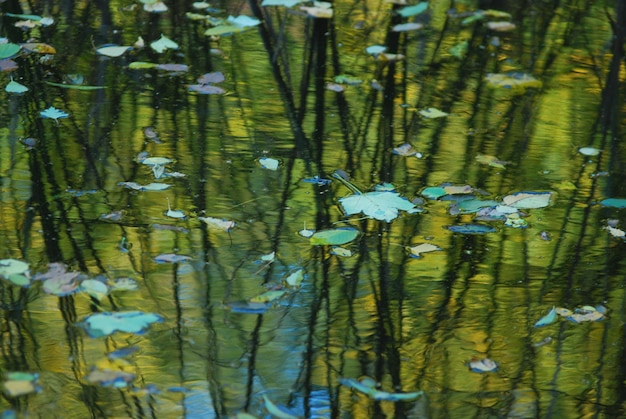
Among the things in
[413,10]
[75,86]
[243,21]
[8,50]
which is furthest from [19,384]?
[413,10]

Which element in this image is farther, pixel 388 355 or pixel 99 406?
pixel 388 355

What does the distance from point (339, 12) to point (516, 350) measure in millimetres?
2162

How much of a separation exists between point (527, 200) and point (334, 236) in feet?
1.84

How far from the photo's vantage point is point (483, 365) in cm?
167

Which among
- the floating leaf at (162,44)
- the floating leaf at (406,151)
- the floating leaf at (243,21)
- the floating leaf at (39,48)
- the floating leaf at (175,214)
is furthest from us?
the floating leaf at (243,21)

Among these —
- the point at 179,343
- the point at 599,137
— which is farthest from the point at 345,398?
the point at 599,137

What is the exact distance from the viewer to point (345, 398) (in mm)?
1568

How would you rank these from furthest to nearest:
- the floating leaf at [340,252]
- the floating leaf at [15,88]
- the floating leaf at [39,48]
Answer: the floating leaf at [39,48]
the floating leaf at [15,88]
the floating leaf at [340,252]

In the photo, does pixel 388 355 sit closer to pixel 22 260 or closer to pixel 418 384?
pixel 418 384

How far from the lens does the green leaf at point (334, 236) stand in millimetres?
2008

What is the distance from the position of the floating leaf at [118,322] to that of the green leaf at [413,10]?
2213 millimetres

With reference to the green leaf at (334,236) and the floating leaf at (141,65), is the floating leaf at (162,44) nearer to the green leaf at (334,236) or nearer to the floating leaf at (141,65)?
the floating leaf at (141,65)

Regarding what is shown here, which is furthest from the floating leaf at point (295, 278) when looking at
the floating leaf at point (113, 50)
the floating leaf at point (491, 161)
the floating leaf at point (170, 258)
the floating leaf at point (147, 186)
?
the floating leaf at point (113, 50)

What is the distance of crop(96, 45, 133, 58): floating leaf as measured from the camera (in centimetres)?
298
